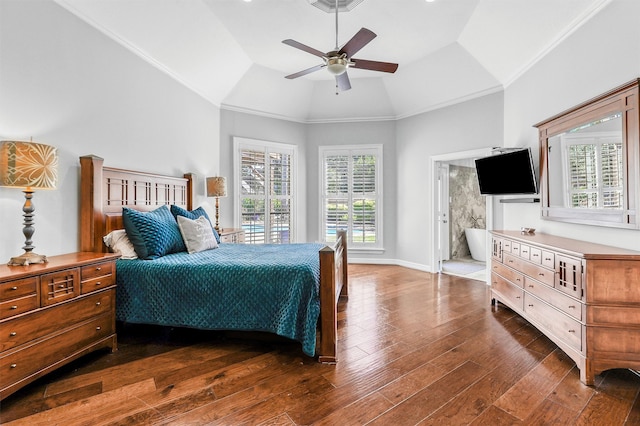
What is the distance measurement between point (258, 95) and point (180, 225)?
3.00 meters

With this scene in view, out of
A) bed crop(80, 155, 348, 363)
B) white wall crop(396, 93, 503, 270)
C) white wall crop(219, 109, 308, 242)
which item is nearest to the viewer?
bed crop(80, 155, 348, 363)

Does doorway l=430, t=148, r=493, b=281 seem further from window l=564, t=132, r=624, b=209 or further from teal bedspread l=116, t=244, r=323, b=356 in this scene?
teal bedspread l=116, t=244, r=323, b=356

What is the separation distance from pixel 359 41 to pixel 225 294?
2.39m

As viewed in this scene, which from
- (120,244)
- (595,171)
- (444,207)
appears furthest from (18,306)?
(444,207)

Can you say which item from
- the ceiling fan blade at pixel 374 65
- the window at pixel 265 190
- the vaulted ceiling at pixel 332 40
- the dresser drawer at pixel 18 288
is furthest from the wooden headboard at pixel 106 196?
the ceiling fan blade at pixel 374 65

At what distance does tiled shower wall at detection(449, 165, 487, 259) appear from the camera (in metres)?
6.87

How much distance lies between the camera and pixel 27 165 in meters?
2.05

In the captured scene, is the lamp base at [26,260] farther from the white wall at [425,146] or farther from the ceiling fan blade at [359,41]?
the white wall at [425,146]

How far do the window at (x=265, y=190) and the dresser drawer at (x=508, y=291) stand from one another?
350 centimetres

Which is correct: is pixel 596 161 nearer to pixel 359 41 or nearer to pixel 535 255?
pixel 535 255

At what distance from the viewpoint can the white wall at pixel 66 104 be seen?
7.52ft

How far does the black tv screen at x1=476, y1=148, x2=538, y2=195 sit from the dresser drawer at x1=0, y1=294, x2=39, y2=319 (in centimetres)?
466

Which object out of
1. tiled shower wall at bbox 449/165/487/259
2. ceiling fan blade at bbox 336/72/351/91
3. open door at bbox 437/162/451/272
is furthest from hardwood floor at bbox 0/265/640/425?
tiled shower wall at bbox 449/165/487/259

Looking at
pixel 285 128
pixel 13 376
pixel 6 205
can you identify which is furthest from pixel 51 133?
pixel 285 128
